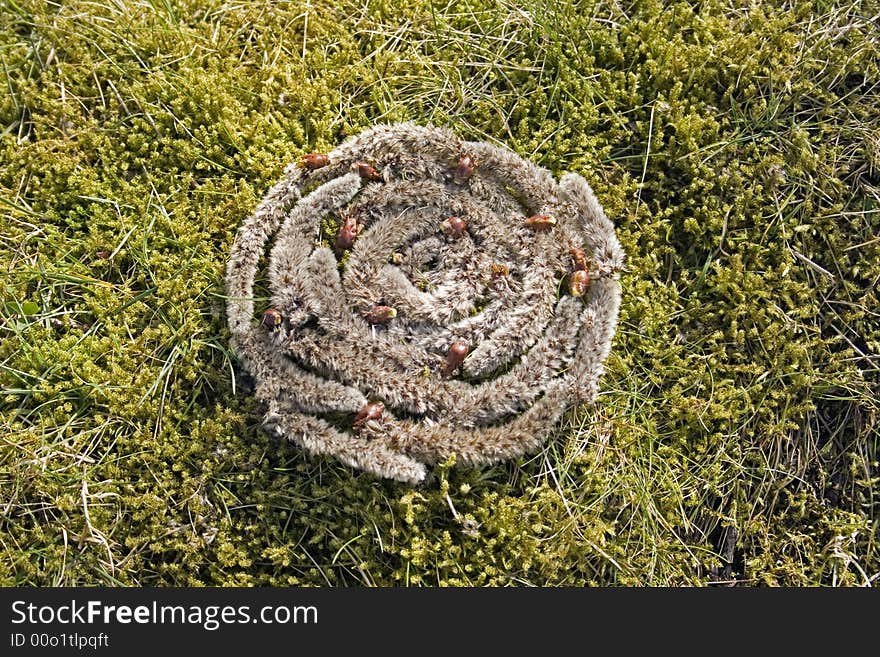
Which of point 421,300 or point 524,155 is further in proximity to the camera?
point 524,155

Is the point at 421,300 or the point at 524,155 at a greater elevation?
the point at 524,155

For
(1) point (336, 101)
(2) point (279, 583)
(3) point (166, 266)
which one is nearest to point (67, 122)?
(3) point (166, 266)

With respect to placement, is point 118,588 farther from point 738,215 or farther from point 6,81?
point 738,215
